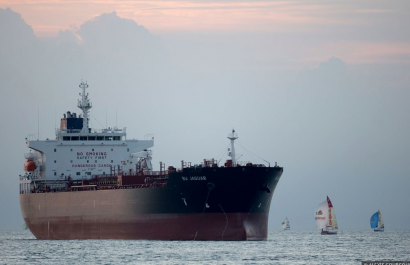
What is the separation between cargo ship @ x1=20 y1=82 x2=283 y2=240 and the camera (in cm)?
5434

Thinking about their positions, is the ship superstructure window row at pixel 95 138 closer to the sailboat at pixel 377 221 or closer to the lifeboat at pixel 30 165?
the lifeboat at pixel 30 165

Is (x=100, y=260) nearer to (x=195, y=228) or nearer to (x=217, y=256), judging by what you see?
(x=217, y=256)

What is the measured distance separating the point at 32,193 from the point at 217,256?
92.9 feet

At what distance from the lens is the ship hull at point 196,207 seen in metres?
54.2

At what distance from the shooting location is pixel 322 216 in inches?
3573

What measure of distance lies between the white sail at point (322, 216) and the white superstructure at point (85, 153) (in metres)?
27.0

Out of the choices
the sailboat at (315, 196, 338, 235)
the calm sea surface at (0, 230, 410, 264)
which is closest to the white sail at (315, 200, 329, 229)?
the sailboat at (315, 196, 338, 235)

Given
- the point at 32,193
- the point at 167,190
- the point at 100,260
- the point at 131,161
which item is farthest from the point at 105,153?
the point at 100,260

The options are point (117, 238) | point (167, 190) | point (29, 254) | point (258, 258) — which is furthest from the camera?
point (117, 238)

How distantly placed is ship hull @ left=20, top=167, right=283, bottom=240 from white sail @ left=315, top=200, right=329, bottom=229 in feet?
110


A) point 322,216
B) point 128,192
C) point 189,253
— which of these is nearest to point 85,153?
point 128,192

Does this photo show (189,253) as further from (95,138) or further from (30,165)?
(30,165)

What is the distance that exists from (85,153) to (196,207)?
57.6 feet

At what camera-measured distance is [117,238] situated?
60156 mm
